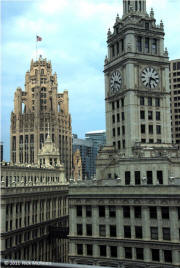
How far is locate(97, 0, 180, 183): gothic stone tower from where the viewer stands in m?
83.6

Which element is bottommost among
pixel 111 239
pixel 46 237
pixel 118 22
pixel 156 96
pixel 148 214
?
pixel 46 237

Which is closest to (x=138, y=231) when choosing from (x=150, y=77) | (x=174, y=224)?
(x=174, y=224)

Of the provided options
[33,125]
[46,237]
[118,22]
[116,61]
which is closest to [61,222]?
[46,237]

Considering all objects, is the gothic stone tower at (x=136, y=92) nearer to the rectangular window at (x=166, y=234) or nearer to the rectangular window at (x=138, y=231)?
the rectangular window at (x=138, y=231)

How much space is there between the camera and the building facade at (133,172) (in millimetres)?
61969

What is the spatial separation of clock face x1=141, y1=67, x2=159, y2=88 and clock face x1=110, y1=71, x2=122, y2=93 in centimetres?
606

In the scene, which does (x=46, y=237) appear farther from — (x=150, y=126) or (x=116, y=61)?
(x=116, y=61)

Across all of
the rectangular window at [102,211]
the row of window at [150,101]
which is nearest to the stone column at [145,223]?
the rectangular window at [102,211]

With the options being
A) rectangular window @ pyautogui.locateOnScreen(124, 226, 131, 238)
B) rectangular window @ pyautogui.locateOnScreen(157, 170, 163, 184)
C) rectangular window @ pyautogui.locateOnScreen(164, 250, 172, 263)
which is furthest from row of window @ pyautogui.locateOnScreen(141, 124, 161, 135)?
rectangular window @ pyautogui.locateOnScreen(164, 250, 172, 263)

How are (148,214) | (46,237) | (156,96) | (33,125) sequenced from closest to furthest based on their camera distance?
(148,214)
(156,96)
(46,237)
(33,125)

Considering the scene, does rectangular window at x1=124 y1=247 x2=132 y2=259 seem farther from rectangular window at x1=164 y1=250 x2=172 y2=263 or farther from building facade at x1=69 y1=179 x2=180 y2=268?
rectangular window at x1=164 y1=250 x2=172 y2=263

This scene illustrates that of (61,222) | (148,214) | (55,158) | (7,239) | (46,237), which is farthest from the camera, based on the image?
(55,158)

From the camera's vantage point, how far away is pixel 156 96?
86.9 meters

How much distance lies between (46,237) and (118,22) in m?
61.8
